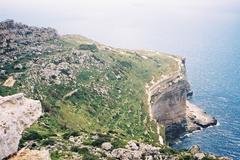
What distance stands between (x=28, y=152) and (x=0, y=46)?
162551 millimetres

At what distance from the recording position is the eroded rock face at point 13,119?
37531 mm

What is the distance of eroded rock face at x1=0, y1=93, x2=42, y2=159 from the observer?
37.5 m

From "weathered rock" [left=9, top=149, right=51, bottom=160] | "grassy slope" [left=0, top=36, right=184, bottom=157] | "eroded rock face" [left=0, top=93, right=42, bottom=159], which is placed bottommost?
"grassy slope" [left=0, top=36, right=184, bottom=157]

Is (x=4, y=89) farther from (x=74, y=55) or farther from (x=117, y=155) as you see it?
(x=117, y=155)

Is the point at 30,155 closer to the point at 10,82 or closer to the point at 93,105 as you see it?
the point at 10,82

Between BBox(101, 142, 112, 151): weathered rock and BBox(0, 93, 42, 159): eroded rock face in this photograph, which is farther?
BBox(101, 142, 112, 151): weathered rock

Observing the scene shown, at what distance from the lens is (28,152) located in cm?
4006

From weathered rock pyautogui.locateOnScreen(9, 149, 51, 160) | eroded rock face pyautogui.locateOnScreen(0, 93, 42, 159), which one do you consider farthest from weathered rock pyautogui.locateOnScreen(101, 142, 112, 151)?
weathered rock pyautogui.locateOnScreen(9, 149, 51, 160)

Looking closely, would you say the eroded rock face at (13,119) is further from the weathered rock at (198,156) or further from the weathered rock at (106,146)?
the weathered rock at (198,156)

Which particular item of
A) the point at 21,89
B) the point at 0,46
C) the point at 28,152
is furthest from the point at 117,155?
the point at 0,46

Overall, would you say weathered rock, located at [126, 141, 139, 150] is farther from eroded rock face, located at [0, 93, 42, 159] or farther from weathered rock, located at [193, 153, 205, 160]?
eroded rock face, located at [0, 93, 42, 159]

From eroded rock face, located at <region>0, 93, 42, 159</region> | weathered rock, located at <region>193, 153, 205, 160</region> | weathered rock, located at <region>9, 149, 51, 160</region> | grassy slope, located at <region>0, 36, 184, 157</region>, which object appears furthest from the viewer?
grassy slope, located at <region>0, 36, 184, 157</region>

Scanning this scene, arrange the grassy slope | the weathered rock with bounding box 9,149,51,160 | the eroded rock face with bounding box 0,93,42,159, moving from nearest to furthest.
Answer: the eroded rock face with bounding box 0,93,42,159 → the weathered rock with bounding box 9,149,51,160 → the grassy slope

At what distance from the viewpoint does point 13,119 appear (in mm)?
39031
